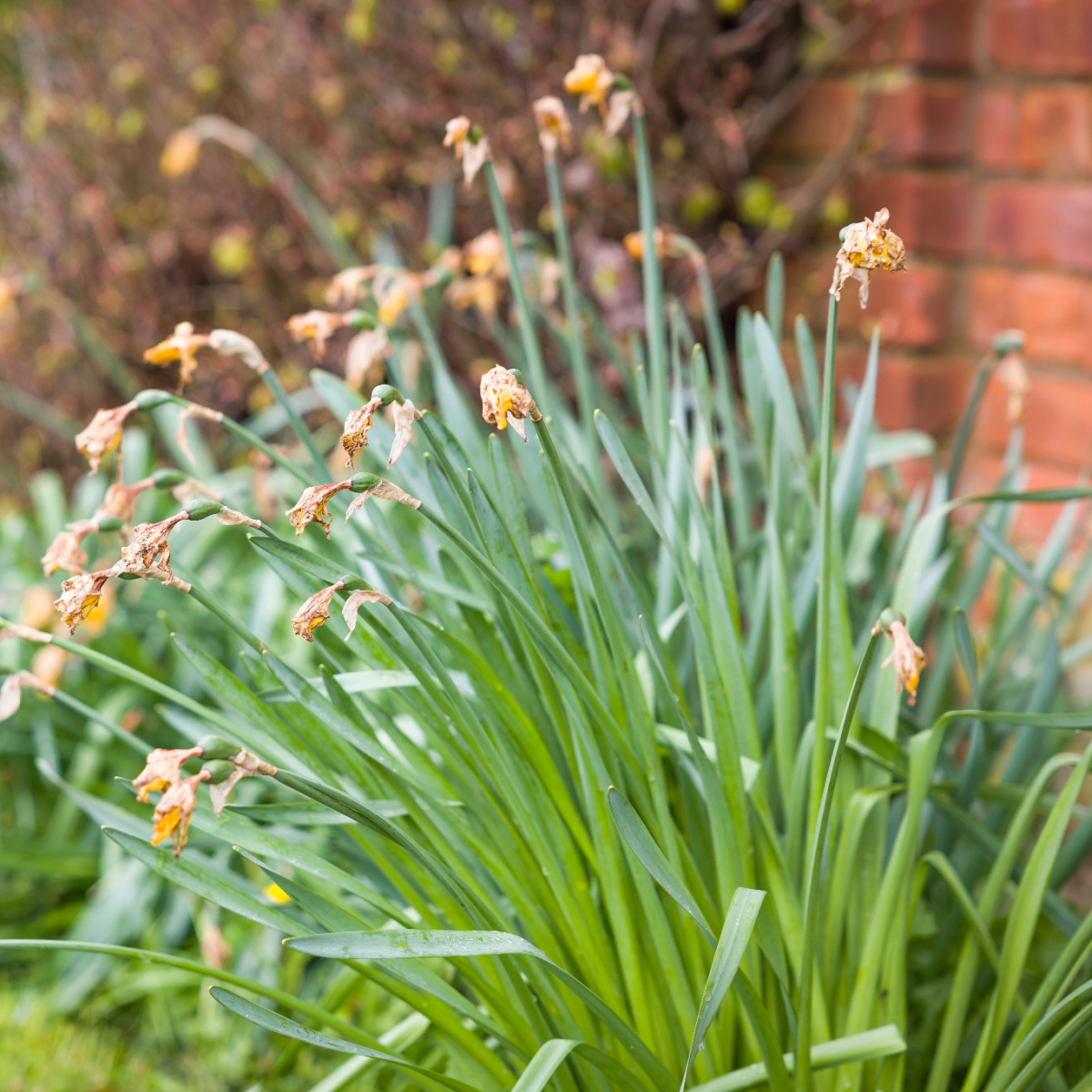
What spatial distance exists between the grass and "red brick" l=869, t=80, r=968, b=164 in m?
0.91

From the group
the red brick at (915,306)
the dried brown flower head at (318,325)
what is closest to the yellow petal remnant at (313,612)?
the dried brown flower head at (318,325)

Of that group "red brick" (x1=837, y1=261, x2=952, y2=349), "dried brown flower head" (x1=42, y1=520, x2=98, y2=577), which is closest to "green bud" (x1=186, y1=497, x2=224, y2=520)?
"dried brown flower head" (x1=42, y1=520, x2=98, y2=577)

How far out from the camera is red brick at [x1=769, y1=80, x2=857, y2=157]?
171 centimetres

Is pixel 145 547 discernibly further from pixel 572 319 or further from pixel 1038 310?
pixel 1038 310

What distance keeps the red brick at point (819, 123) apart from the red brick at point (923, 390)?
388 millimetres

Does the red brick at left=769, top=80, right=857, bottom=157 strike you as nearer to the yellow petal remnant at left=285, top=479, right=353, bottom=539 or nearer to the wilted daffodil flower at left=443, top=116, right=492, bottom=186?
the wilted daffodil flower at left=443, top=116, right=492, bottom=186

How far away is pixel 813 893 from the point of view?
0.66 m

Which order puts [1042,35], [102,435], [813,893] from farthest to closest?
1. [1042,35]
2. [102,435]
3. [813,893]

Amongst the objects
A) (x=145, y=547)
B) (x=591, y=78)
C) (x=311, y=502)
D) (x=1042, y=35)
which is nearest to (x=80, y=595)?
(x=145, y=547)

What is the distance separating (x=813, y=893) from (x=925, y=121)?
4.70 ft

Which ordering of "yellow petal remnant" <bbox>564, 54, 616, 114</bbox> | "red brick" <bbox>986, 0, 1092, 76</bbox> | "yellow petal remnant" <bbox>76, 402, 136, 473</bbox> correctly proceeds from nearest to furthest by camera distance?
"yellow petal remnant" <bbox>76, 402, 136, 473</bbox> → "yellow petal remnant" <bbox>564, 54, 616, 114</bbox> → "red brick" <bbox>986, 0, 1092, 76</bbox>

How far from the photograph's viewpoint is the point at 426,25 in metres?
1.82

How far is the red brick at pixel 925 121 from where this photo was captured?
164 cm

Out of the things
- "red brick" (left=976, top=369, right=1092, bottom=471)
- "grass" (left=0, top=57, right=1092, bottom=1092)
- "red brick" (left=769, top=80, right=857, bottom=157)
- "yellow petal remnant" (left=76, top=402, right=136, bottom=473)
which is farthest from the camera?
"red brick" (left=769, top=80, right=857, bottom=157)
